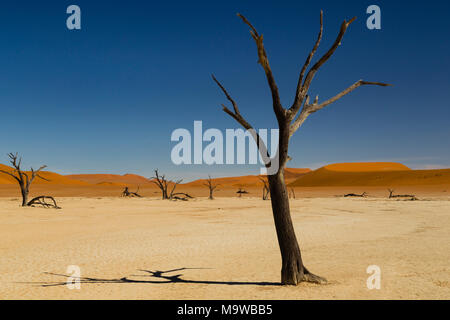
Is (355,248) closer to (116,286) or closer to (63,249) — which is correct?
(116,286)

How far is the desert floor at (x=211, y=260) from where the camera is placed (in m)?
6.81

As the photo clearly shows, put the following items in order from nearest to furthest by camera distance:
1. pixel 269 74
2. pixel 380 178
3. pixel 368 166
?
pixel 269 74 < pixel 380 178 < pixel 368 166

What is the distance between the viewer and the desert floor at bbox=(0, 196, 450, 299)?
268 inches

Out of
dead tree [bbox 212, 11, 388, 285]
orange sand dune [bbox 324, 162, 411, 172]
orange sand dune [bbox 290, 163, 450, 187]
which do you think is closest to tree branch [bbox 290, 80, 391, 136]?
dead tree [bbox 212, 11, 388, 285]

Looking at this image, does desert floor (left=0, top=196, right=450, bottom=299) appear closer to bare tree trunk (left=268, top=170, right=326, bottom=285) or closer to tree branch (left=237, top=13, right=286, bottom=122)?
bare tree trunk (left=268, top=170, right=326, bottom=285)

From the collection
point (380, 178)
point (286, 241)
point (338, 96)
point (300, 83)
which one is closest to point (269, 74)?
point (300, 83)

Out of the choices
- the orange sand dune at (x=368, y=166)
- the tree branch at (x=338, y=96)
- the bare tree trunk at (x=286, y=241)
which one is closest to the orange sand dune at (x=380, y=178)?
the orange sand dune at (x=368, y=166)

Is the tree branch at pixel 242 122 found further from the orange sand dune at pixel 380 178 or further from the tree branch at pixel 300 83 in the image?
the orange sand dune at pixel 380 178

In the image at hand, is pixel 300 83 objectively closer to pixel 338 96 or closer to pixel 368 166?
pixel 338 96

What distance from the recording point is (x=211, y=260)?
10.0 metres

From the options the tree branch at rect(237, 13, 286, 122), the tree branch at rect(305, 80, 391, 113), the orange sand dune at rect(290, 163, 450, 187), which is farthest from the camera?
the orange sand dune at rect(290, 163, 450, 187)

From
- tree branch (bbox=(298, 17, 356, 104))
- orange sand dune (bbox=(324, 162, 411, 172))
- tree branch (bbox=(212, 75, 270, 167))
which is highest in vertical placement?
orange sand dune (bbox=(324, 162, 411, 172))
